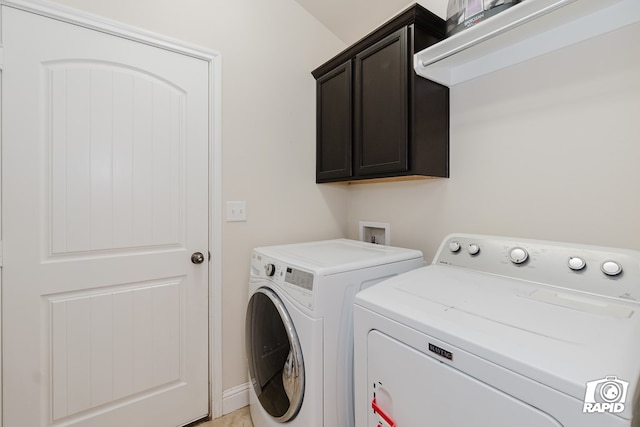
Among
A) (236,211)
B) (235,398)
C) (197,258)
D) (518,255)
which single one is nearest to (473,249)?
(518,255)

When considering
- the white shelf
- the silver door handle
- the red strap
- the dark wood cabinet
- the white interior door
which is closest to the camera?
the red strap

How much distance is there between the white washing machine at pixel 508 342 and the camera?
21.9 inches

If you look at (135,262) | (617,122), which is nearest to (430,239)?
(617,122)

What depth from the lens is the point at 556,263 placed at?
1.02 meters

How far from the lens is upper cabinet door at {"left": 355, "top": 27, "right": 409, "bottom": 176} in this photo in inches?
57.4

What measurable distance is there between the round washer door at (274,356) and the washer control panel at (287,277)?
0.26 ft

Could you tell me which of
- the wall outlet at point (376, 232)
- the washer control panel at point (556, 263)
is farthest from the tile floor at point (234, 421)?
the washer control panel at point (556, 263)

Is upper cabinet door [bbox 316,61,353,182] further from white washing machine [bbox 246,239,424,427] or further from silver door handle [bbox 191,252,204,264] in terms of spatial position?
silver door handle [bbox 191,252,204,264]

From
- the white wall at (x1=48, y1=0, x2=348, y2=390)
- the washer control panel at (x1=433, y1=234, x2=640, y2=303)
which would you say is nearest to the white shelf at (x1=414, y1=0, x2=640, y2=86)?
the washer control panel at (x1=433, y1=234, x2=640, y2=303)

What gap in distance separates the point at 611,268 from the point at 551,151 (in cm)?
55

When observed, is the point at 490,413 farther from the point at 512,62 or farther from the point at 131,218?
the point at 131,218

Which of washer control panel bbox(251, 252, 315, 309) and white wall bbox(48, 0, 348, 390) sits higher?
white wall bbox(48, 0, 348, 390)

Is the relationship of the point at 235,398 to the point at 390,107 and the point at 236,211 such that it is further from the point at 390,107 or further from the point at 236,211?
the point at 390,107

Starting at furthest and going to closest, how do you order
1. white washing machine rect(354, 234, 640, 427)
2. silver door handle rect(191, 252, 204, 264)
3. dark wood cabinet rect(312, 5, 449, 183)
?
silver door handle rect(191, 252, 204, 264)
dark wood cabinet rect(312, 5, 449, 183)
white washing machine rect(354, 234, 640, 427)
